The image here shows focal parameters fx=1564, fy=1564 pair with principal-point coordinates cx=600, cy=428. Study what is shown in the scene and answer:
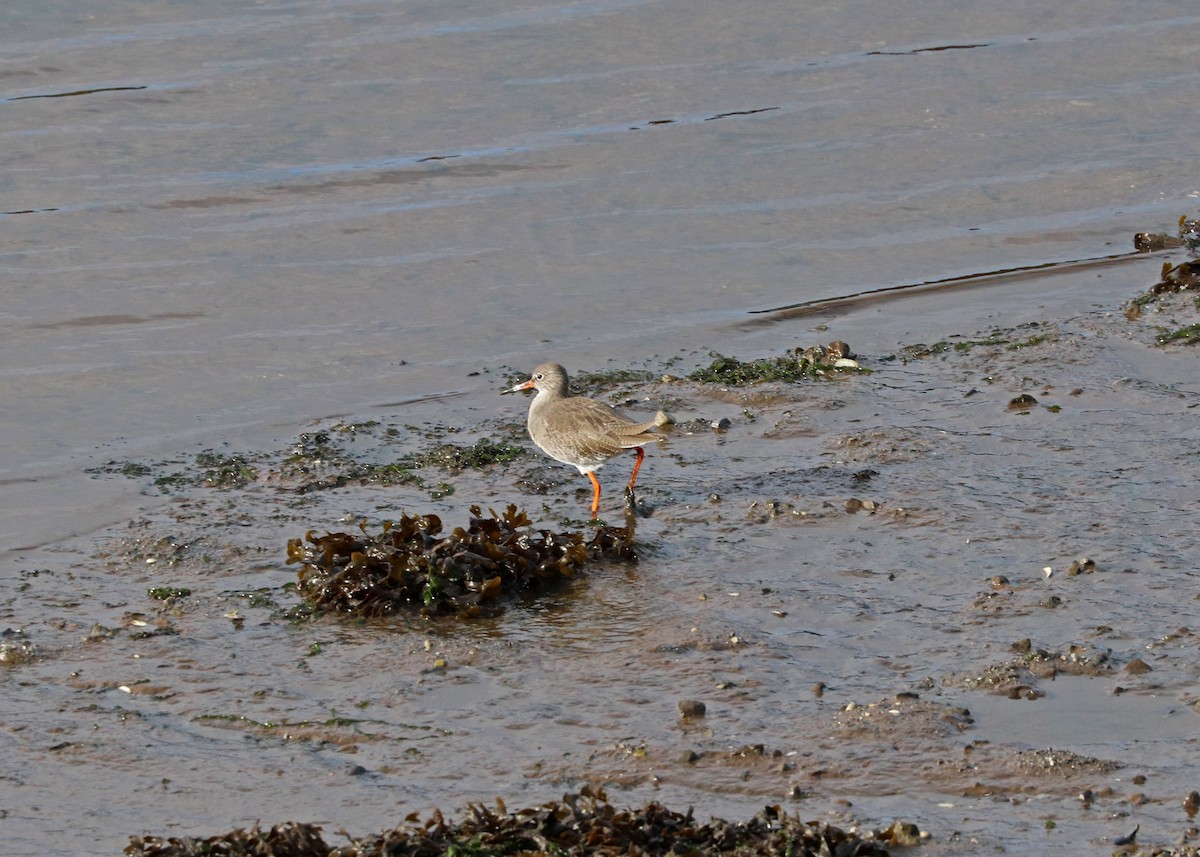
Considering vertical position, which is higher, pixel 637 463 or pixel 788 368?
pixel 788 368

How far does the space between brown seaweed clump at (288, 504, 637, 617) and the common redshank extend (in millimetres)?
654

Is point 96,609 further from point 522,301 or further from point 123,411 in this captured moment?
point 522,301

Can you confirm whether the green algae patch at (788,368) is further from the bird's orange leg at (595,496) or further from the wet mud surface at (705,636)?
the bird's orange leg at (595,496)

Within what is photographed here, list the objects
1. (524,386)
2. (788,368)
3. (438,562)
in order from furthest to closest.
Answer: (788,368) < (524,386) < (438,562)

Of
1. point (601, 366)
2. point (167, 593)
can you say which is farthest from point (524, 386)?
point (167, 593)

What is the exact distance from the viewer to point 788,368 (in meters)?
9.91

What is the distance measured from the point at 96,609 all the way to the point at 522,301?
5466 millimetres

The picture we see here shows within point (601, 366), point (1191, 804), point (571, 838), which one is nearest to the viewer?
point (571, 838)

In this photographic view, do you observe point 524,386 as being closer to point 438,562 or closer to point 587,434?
point 587,434

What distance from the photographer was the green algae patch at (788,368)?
32.0ft

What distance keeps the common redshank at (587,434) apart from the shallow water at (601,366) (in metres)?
0.33

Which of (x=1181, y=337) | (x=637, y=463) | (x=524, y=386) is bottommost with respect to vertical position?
(x=637, y=463)

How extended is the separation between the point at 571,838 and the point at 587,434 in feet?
11.1

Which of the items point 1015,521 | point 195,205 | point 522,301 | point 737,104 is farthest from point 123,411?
point 737,104
